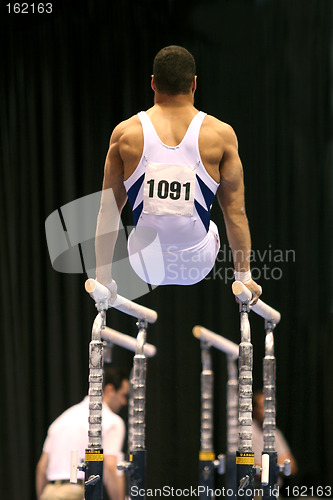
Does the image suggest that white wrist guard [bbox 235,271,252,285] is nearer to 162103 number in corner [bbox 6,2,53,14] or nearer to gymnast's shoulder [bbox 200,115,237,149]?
gymnast's shoulder [bbox 200,115,237,149]

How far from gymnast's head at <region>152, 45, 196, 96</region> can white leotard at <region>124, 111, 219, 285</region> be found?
0.53 feet

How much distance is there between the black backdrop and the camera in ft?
25.2

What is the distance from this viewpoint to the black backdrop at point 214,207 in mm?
7684

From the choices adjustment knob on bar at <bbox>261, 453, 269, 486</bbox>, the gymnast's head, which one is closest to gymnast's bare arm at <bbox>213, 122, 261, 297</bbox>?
the gymnast's head

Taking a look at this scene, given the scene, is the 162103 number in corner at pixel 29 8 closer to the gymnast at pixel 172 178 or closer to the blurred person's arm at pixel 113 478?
the gymnast at pixel 172 178

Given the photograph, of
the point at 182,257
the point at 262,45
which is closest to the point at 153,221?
the point at 182,257

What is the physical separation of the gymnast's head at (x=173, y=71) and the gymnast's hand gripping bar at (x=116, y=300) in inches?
42.4

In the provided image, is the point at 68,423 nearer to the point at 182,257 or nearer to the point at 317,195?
the point at 182,257

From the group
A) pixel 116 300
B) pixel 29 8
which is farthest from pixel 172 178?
pixel 29 8

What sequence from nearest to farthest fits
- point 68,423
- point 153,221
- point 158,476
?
point 153,221
point 68,423
point 158,476

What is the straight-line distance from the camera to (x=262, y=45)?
7.98m

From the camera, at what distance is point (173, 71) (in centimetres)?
387

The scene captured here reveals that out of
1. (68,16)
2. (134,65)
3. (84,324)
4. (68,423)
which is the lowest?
(68,423)

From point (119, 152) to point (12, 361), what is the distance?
4478 mm
